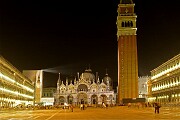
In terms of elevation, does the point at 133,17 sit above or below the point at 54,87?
above

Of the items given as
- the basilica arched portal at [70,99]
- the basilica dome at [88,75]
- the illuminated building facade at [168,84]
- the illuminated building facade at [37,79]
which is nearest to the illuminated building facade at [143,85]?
the basilica dome at [88,75]

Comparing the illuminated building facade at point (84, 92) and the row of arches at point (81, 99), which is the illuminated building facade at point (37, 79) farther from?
the row of arches at point (81, 99)

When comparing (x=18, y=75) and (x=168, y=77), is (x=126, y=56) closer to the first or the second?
(x=168, y=77)

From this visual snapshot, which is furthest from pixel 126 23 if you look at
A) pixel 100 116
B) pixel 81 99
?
pixel 100 116

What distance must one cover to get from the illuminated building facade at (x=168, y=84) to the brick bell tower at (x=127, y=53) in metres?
7.14

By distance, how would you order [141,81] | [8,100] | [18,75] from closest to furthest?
[8,100], [18,75], [141,81]

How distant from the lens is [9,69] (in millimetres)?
73375

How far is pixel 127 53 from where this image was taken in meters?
97.2

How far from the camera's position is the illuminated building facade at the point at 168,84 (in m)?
64.4

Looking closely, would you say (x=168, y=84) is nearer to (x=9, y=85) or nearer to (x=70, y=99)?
(x=9, y=85)

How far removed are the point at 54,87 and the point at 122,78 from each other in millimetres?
53143

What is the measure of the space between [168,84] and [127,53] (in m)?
27.1

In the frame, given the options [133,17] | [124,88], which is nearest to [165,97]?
[124,88]

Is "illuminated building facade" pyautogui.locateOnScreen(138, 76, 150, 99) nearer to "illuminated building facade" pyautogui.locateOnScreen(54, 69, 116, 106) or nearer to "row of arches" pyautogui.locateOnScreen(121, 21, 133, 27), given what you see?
"illuminated building facade" pyautogui.locateOnScreen(54, 69, 116, 106)
